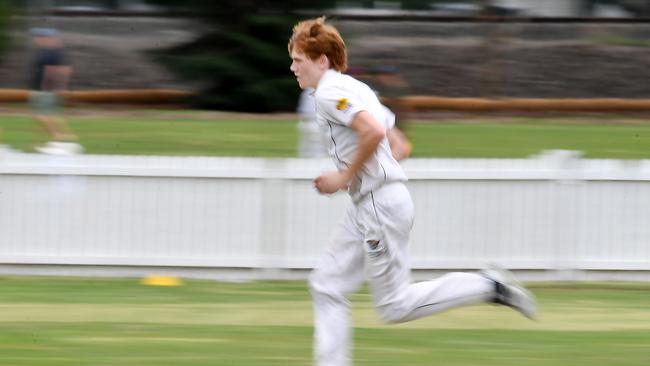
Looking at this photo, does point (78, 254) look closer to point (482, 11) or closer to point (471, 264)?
point (471, 264)

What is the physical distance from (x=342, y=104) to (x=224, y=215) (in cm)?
491

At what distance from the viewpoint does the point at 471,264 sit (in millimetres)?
10430

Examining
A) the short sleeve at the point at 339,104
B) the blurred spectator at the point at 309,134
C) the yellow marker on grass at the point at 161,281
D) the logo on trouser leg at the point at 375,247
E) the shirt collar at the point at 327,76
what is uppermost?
the shirt collar at the point at 327,76

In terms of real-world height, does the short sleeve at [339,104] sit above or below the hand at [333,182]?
above

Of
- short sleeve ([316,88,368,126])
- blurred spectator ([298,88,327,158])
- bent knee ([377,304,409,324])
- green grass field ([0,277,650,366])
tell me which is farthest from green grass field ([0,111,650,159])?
short sleeve ([316,88,368,126])

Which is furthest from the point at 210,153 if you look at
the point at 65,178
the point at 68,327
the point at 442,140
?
the point at 68,327

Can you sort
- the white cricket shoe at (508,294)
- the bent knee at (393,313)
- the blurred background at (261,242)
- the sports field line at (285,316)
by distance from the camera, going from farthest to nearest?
the sports field line at (285,316), the blurred background at (261,242), the white cricket shoe at (508,294), the bent knee at (393,313)

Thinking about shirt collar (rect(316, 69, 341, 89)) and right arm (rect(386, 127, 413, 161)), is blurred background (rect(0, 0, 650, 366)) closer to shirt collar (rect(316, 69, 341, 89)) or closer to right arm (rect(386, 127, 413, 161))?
right arm (rect(386, 127, 413, 161))

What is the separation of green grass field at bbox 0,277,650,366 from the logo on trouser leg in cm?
102

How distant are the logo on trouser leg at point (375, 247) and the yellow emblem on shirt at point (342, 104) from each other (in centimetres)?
61

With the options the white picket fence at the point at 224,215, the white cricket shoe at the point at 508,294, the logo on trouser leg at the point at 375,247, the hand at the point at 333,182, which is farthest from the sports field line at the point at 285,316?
→ the hand at the point at 333,182

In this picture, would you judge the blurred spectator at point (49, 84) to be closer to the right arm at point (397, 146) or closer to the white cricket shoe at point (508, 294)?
the right arm at point (397, 146)

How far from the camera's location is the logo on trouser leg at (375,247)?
18.7 feet

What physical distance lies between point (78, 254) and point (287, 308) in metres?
2.36
